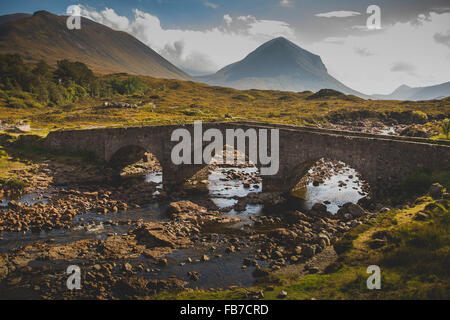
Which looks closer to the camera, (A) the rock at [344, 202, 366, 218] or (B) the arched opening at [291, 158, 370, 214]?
(A) the rock at [344, 202, 366, 218]

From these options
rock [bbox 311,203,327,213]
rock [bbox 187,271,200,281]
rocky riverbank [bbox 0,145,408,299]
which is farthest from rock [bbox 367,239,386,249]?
rock [bbox 311,203,327,213]

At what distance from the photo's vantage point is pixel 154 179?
38094 mm

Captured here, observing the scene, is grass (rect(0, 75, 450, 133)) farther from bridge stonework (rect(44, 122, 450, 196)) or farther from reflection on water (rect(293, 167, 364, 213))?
reflection on water (rect(293, 167, 364, 213))

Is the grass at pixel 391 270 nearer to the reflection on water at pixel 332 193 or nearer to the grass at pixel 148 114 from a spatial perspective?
the reflection on water at pixel 332 193

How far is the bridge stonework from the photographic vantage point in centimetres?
2264

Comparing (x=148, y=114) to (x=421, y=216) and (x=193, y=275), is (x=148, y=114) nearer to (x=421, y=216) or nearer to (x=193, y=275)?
(x=193, y=275)

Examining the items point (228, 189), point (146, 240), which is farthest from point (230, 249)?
point (228, 189)

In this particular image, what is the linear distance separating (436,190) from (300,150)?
11.2 meters

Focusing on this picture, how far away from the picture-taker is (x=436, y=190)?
19.0m

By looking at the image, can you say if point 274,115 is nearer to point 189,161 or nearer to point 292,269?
point 189,161

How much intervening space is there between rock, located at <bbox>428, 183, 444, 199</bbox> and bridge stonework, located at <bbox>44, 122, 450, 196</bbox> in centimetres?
278

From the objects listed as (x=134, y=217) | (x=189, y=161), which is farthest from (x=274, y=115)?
(x=134, y=217)

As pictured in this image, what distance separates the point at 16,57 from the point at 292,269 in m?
103

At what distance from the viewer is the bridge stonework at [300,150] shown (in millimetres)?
22641
